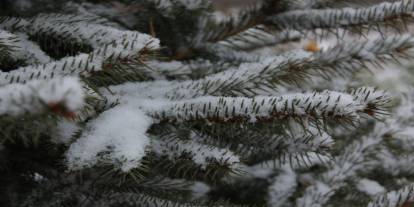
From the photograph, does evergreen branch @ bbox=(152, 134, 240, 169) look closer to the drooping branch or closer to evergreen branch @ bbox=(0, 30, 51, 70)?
the drooping branch

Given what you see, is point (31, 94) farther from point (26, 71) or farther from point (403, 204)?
point (403, 204)

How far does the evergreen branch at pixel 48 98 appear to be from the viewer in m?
0.43

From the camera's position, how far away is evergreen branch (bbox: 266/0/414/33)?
1.02 metres

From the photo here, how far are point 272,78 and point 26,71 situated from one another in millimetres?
457

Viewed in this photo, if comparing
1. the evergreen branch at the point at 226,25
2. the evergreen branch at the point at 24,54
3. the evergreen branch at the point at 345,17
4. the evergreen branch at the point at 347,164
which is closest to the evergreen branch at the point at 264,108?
the evergreen branch at the point at 24,54

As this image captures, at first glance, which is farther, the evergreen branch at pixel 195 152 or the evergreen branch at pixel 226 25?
the evergreen branch at pixel 226 25

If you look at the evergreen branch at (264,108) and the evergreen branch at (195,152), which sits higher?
the evergreen branch at (264,108)

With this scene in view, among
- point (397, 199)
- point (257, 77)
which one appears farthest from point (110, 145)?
point (397, 199)

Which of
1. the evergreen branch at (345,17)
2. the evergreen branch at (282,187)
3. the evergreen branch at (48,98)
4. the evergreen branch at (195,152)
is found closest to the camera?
the evergreen branch at (48,98)

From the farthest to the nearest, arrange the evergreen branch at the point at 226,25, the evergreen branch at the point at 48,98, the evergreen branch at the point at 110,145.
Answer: the evergreen branch at the point at 226,25 < the evergreen branch at the point at 110,145 < the evergreen branch at the point at 48,98

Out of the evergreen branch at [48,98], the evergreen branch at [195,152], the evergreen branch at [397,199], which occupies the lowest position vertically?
the evergreen branch at [397,199]

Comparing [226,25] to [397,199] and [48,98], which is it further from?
[48,98]

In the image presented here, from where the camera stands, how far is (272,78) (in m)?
0.90

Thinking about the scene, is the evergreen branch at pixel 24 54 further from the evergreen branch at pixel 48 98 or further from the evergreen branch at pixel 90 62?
the evergreen branch at pixel 48 98
